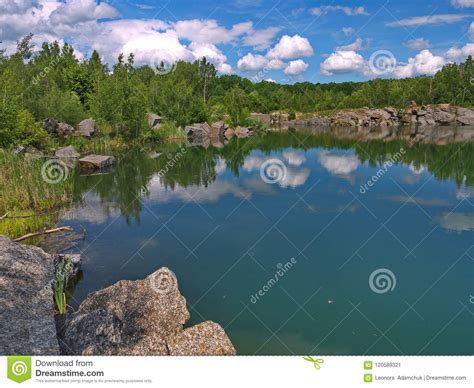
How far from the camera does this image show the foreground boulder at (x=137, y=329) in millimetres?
7773

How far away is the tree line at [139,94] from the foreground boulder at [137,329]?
16485 millimetres

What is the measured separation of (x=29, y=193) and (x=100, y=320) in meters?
11.8

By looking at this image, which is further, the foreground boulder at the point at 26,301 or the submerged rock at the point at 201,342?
the submerged rock at the point at 201,342

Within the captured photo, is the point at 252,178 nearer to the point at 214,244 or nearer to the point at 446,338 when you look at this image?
the point at 214,244

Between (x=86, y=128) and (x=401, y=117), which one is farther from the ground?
(x=401, y=117)

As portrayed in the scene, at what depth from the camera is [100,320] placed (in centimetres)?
803

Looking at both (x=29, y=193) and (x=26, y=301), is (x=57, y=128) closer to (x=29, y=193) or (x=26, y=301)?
(x=29, y=193)

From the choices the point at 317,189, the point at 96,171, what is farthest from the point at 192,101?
the point at 317,189

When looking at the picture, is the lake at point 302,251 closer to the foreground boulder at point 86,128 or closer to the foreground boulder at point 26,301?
the foreground boulder at point 26,301

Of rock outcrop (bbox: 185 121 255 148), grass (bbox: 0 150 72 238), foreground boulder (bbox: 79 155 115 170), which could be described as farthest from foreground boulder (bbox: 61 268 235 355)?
rock outcrop (bbox: 185 121 255 148)

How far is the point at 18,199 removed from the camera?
16.9 m

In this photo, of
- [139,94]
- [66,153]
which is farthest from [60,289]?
[139,94]

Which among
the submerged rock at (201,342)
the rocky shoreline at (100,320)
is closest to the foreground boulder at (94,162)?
the rocky shoreline at (100,320)

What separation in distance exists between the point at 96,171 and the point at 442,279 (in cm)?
2412
